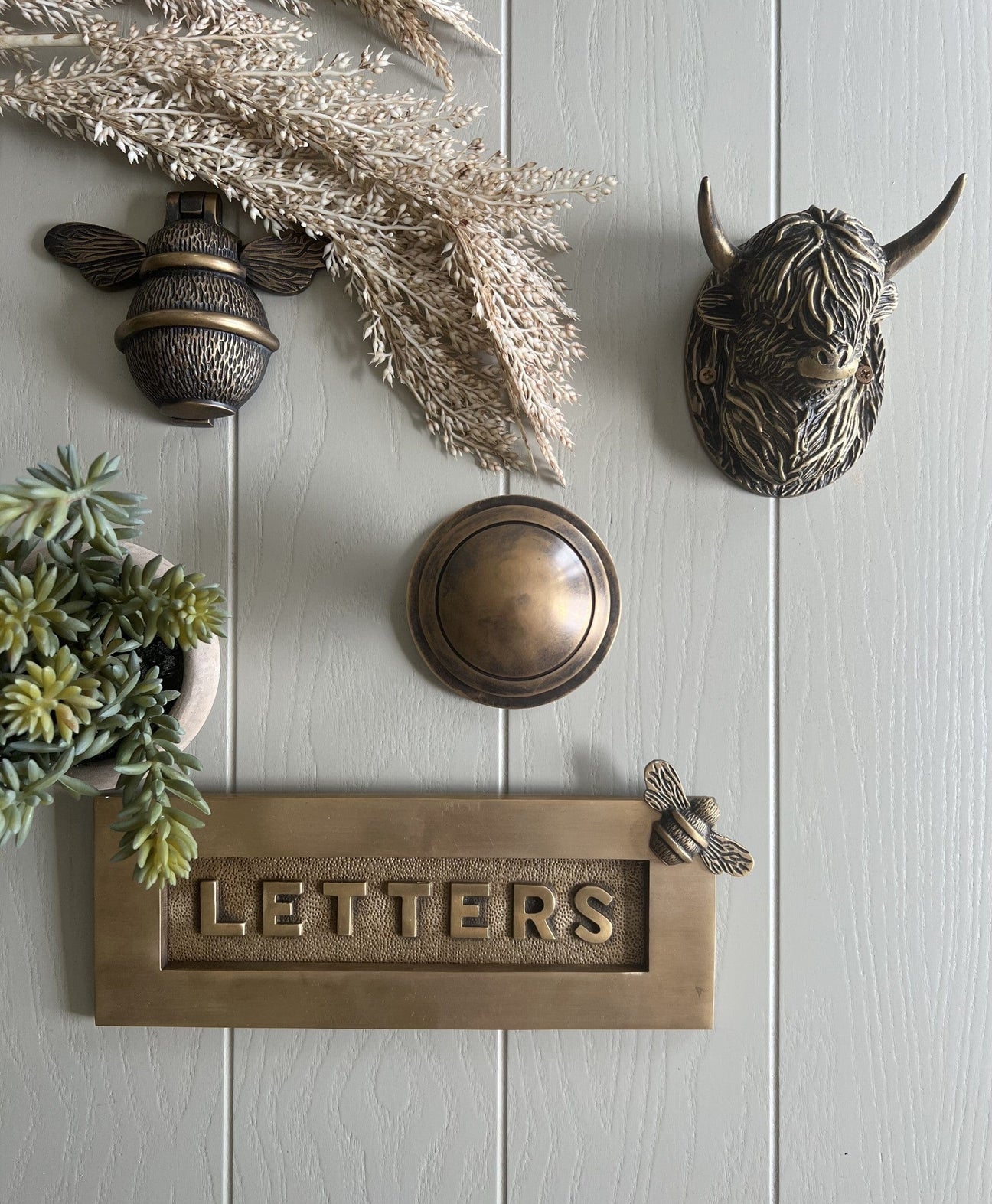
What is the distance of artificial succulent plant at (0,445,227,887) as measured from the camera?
1.37 feet

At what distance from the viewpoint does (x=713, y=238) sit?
542mm

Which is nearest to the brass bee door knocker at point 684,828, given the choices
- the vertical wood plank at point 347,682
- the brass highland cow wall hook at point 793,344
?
the vertical wood plank at point 347,682

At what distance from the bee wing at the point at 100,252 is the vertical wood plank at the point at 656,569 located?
0.29 m

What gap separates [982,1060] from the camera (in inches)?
23.5

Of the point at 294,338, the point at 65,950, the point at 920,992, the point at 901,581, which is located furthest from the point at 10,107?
the point at 920,992

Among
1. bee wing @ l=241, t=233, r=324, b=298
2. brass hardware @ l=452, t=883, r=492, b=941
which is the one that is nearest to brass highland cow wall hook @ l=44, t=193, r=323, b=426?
bee wing @ l=241, t=233, r=324, b=298

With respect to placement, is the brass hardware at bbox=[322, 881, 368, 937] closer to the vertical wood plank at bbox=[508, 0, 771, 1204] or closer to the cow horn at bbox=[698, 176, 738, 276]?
the vertical wood plank at bbox=[508, 0, 771, 1204]

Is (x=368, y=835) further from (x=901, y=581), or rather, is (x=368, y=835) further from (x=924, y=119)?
(x=924, y=119)

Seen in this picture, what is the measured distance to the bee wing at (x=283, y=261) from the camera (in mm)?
576

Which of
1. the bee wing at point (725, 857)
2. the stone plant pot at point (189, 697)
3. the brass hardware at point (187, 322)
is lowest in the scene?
the bee wing at point (725, 857)

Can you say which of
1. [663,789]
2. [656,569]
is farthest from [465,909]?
[656,569]

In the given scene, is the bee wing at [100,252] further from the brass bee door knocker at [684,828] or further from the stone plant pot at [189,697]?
the brass bee door knocker at [684,828]

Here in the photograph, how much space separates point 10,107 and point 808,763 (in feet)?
2.42

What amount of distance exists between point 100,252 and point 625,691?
19.1 inches
